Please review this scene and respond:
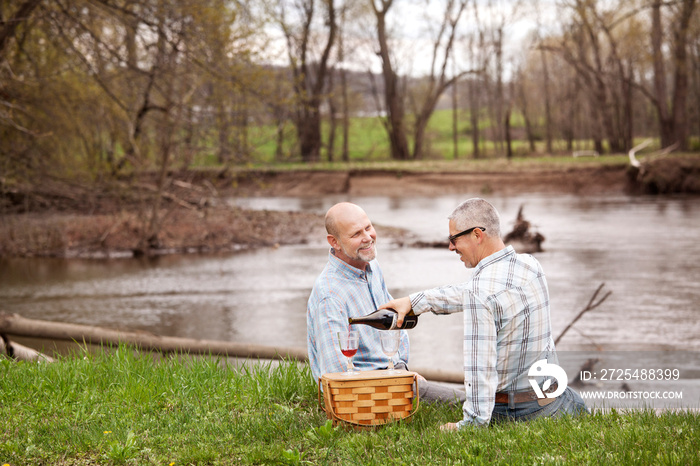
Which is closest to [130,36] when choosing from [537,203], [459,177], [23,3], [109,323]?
[23,3]

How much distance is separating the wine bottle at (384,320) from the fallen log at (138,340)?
12.0 ft

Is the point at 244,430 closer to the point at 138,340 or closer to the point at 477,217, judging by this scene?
the point at 477,217

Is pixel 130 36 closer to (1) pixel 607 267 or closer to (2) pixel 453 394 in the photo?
(1) pixel 607 267

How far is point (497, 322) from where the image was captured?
448 cm

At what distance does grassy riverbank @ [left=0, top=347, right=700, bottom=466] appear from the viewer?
4.20 m

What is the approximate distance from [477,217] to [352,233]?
0.83 m

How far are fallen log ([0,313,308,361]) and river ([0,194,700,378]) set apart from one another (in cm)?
198

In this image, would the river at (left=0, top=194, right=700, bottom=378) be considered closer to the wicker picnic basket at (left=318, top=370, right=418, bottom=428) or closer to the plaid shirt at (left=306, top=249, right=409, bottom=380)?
the plaid shirt at (left=306, top=249, right=409, bottom=380)

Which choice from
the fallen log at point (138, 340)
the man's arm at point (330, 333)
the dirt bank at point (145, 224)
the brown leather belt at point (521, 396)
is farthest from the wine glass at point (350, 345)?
the dirt bank at point (145, 224)

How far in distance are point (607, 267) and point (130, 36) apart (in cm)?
1069

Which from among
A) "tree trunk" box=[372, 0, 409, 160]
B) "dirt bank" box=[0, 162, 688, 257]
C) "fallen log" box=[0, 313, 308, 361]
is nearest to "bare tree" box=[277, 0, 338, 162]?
"tree trunk" box=[372, 0, 409, 160]

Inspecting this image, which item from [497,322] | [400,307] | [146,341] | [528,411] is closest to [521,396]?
[528,411]

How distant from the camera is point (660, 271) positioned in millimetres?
15680

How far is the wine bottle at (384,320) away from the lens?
4578 mm
